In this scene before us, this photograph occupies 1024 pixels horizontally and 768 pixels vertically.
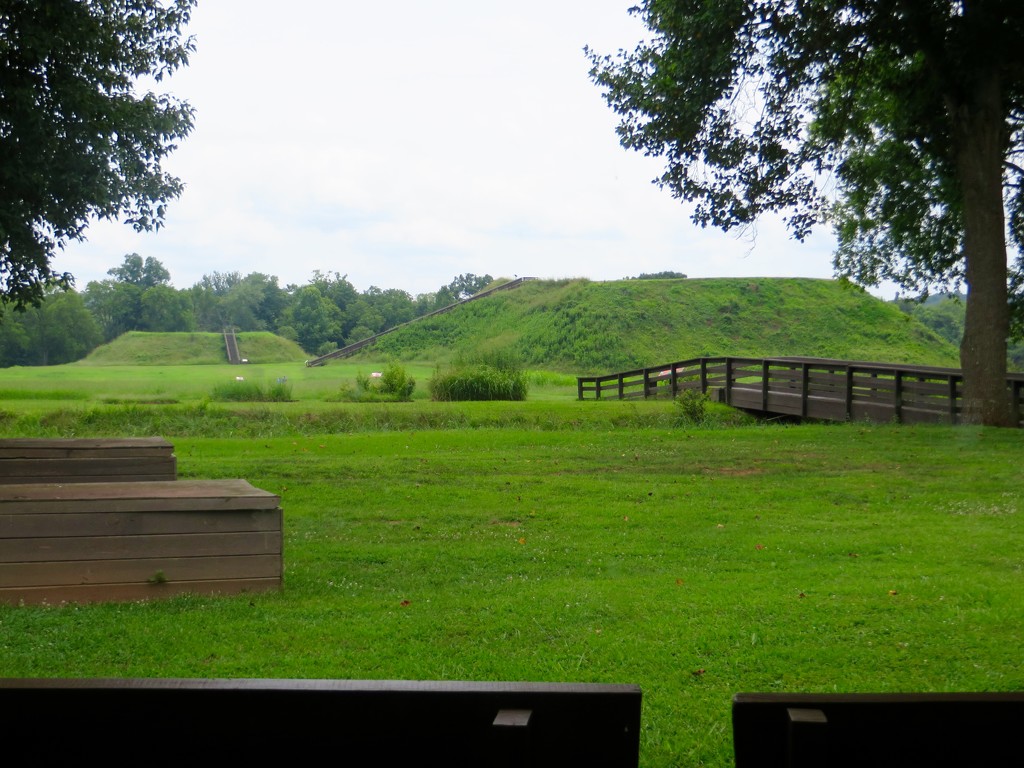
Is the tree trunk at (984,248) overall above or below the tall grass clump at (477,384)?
above

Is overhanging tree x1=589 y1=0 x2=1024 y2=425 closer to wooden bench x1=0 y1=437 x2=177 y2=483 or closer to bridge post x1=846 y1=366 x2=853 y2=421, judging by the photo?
bridge post x1=846 y1=366 x2=853 y2=421

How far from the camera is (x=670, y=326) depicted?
46.7 meters

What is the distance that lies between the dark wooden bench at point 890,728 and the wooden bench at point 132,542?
4.10 meters

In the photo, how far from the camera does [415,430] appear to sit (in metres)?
16.2

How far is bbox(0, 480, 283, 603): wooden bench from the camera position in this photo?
195 inches

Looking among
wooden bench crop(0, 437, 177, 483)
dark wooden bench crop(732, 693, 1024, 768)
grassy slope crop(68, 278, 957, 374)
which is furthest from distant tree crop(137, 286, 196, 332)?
grassy slope crop(68, 278, 957, 374)

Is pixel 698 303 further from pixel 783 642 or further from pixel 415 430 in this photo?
pixel 783 642

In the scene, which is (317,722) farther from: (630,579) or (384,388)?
(384,388)

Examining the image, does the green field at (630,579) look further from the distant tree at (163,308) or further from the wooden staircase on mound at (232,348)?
the wooden staircase on mound at (232,348)

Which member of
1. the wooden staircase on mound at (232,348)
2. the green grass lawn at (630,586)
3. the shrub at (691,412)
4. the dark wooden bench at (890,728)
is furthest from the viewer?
the wooden staircase on mound at (232,348)

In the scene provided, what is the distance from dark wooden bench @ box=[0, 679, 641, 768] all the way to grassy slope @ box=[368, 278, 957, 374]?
123 ft

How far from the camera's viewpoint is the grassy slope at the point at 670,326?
42500 millimetres

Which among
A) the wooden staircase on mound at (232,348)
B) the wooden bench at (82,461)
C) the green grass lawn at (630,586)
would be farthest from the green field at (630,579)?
the wooden staircase on mound at (232,348)

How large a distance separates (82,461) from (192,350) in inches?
649
